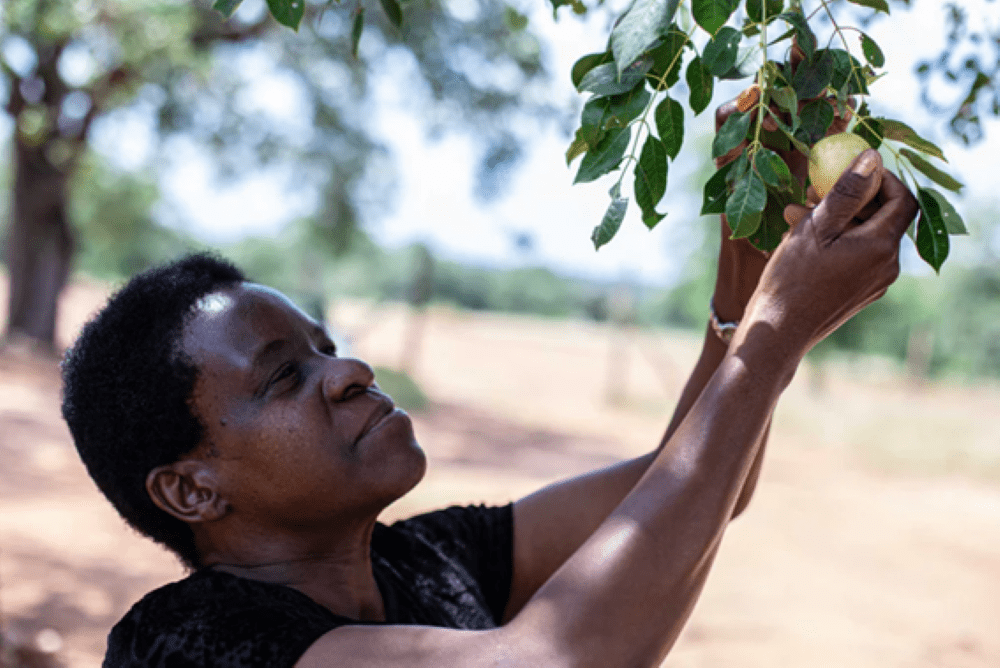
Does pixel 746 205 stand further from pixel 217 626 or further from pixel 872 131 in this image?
pixel 217 626

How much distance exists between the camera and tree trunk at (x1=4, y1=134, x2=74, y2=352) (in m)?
14.6

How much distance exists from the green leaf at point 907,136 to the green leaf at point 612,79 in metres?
0.32

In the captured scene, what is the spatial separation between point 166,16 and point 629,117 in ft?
38.1

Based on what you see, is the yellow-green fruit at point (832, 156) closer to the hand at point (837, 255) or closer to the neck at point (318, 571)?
the hand at point (837, 255)

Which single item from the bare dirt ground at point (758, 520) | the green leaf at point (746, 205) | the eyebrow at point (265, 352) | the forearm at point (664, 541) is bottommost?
the forearm at point (664, 541)

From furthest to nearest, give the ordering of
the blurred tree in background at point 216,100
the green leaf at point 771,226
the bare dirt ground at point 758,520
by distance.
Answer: the blurred tree in background at point 216,100 < the bare dirt ground at point 758,520 < the green leaf at point 771,226

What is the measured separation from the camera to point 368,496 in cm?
137

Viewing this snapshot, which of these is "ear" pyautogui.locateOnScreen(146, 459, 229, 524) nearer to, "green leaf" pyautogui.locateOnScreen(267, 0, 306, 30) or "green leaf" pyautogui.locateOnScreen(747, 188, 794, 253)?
"green leaf" pyautogui.locateOnScreen(267, 0, 306, 30)

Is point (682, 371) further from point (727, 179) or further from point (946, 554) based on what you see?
point (727, 179)

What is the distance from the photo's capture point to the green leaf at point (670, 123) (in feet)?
3.86

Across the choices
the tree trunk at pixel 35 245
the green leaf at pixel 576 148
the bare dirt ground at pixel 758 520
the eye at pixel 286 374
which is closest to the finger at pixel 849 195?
the green leaf at pixel 576 148

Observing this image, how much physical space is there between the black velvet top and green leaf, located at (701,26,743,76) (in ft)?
2.87

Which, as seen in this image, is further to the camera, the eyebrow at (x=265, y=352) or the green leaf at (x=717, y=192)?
the eyebrow at (x=265, y=352)

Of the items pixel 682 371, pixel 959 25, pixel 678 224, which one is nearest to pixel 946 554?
pixel 959 25
